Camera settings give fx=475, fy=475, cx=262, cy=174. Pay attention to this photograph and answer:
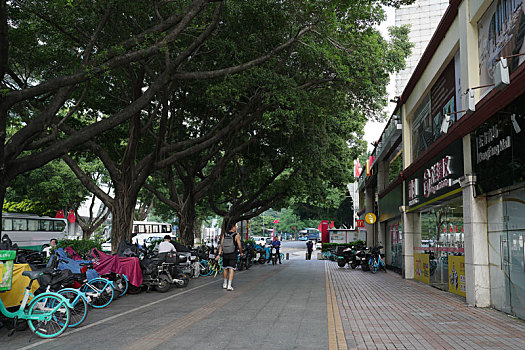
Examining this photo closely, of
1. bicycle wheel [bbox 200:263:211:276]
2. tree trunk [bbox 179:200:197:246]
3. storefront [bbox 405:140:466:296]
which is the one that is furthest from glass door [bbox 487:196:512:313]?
tree trunk [bbox 179:200:197:246]

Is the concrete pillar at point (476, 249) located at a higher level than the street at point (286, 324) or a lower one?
higher

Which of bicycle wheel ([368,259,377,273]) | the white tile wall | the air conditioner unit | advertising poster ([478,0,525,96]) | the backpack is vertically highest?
the white tile wall

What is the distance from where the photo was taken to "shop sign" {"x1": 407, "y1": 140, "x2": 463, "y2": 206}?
453 inches

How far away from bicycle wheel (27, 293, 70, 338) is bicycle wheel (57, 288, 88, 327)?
34cm

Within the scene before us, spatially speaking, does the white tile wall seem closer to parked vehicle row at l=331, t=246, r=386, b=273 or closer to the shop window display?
parked vehicle row at l=331, t=246, r=386, b=273

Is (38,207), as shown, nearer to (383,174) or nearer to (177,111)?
(177,111)

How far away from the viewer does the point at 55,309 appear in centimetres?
696

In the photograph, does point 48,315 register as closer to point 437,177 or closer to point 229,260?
point 229,260

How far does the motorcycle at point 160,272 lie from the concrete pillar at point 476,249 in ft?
24.1

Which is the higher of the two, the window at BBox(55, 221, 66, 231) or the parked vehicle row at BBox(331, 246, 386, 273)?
the window at BBox(55, 221, 66, 231)

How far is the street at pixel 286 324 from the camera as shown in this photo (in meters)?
6.50

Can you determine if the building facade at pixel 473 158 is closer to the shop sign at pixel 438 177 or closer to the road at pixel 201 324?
the shop sign at pixel 438 177

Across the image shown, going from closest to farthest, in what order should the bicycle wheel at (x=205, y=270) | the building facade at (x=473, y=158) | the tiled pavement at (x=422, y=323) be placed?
1. the tiled pavement at (x=422, y=323)
2. the building facade at (x=473, y=158)
3. the bicycle wheel at (x=205, y=270)

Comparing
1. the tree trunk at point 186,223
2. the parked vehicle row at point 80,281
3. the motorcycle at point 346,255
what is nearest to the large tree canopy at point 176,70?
the tree trunk at point 186,223
